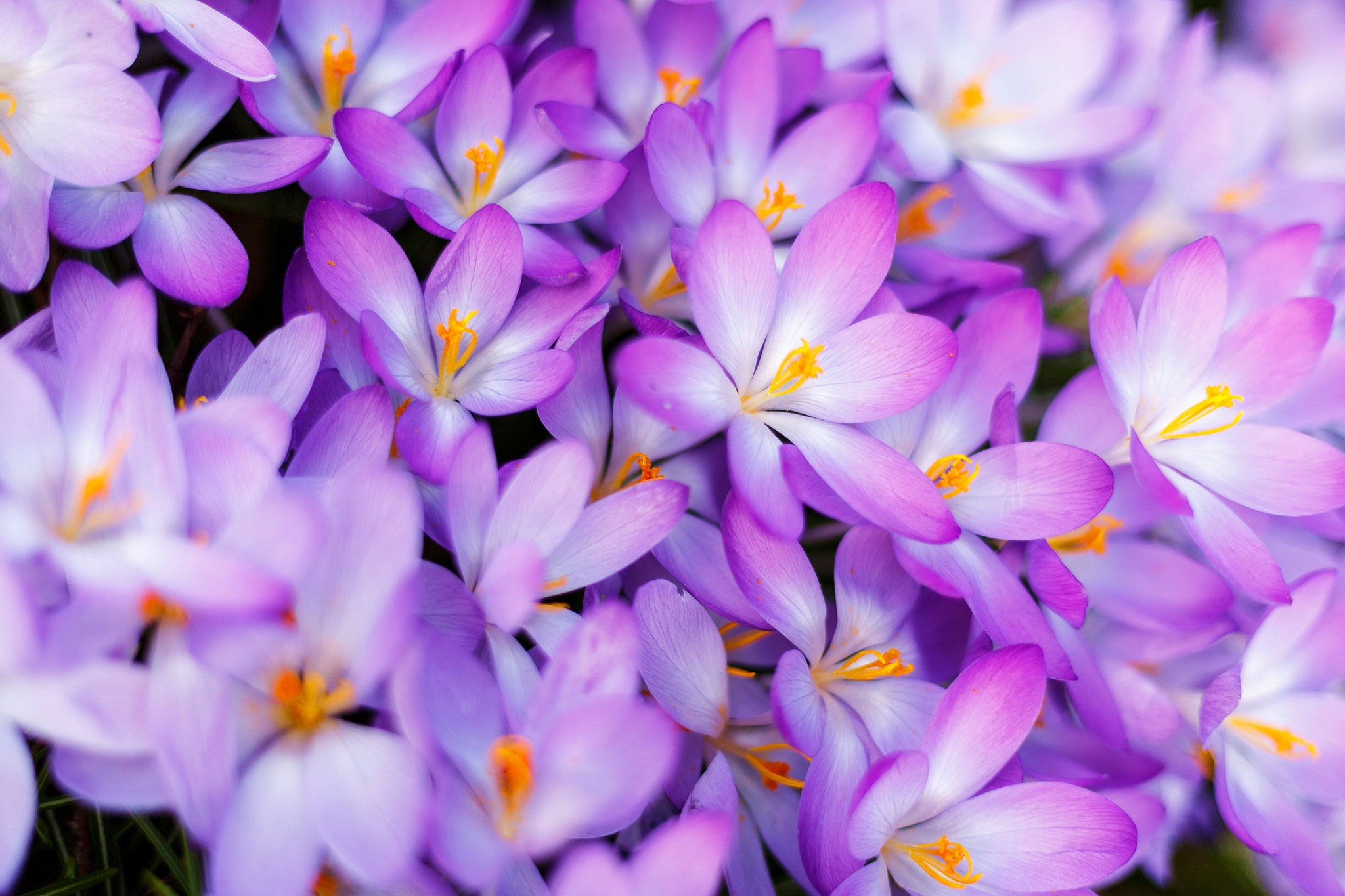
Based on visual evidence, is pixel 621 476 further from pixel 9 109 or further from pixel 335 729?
pixel 9 109

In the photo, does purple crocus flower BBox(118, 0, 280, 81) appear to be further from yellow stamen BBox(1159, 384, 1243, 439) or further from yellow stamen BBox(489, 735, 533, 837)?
yellow stamen BBox(1159, 384, 1243, 439)

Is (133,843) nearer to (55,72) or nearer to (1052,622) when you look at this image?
(55,72)

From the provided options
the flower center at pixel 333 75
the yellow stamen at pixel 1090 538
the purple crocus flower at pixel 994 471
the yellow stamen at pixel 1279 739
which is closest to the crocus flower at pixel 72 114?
the flower center at pixel 333 75

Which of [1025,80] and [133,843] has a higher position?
[1025,80]

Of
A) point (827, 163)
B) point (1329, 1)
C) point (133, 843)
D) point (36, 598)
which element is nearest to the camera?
point (36, 598)

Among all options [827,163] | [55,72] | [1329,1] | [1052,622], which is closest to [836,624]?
[1052,622]

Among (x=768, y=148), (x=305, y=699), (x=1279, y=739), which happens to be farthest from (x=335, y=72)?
(x=1279, y=739)

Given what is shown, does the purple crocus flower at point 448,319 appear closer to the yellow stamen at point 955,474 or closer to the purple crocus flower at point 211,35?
the purple crocus flower at point 211,35
